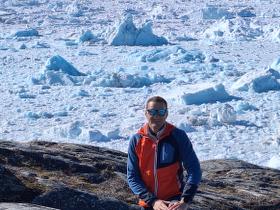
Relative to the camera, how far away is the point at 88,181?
4656 millimetres

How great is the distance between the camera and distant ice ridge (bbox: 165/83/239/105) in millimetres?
12359

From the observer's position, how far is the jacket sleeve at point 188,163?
9.04ft

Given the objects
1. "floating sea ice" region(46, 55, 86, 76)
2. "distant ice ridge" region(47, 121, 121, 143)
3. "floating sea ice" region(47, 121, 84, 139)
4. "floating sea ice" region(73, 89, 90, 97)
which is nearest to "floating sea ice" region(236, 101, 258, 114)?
"distant ice ridge" region(47, 121, 121, 143)

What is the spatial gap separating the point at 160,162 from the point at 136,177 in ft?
0.41

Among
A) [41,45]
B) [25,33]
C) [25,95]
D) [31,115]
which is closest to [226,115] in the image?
[31,115]

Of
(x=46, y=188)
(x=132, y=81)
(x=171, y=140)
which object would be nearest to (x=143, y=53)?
(x=132, y=81)

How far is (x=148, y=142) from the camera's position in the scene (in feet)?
9.00

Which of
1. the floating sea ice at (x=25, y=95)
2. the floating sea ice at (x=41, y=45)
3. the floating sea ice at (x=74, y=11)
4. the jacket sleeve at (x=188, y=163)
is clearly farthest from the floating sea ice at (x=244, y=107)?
the floating sea ice at (x=74, y=11)

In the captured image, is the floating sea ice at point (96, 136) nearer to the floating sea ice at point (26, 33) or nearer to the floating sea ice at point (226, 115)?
the floating sea ice at point (226, 115)

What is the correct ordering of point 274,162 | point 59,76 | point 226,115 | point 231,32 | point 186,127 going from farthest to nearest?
point 231,32 < point 59,76 < point 226,115 < point 186,127 < point 274,162

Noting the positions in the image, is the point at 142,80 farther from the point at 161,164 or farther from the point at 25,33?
the point at 161,164

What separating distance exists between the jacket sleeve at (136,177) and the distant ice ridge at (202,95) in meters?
9.51

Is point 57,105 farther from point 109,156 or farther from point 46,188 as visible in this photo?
point 46,188

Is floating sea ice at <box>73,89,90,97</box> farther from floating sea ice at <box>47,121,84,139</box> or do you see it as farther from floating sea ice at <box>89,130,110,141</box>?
floating sea ice at <box>89,130,110,141</box>
